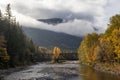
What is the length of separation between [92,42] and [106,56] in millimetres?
39695

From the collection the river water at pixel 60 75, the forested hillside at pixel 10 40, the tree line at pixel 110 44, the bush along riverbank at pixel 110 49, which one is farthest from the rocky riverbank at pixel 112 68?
the forested hillside at pixel 10 40

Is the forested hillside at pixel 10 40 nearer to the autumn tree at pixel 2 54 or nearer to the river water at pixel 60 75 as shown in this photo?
the autumn tree at pixel 2 54

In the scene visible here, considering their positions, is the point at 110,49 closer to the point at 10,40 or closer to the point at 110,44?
the point at 110,44

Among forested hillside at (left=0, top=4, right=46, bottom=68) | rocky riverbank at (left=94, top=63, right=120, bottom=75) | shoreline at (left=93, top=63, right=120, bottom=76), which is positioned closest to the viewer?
shoreline at (left=93, top=63, right=120, bottom=76)

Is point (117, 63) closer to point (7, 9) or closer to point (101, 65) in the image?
point (101, 65)

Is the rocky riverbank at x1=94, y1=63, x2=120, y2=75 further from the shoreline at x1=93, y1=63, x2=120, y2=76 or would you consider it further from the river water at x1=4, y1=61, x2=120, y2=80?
the river water at x1=4, y1=61, x2=120, y2=80

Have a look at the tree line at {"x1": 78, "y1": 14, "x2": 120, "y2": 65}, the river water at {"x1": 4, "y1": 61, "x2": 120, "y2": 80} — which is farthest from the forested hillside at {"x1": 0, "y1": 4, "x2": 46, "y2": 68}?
the tree line at {"x1": 78, "y1": 14, "x2": 120, "y2": 65}

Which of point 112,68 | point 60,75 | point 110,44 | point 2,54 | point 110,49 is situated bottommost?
point 60,75

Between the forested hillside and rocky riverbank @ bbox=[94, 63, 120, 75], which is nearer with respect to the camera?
rocky riverbank @ bbox=[94, 63, 120, 75]

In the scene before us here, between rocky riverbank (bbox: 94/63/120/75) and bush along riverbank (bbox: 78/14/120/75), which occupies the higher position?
bush along riverbank (bbox: 78/14/120/75)

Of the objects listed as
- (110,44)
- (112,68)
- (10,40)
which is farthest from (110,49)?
(10,40)

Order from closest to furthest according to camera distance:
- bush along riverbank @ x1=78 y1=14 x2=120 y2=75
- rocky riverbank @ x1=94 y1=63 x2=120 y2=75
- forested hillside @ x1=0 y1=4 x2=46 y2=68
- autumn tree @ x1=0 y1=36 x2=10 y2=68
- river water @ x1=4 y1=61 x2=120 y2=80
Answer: river water @ x1=4 y1=61 x2=120 y2=80, rocky riverbank @ x1=94 y1=63 x2=120 y2=75, bush along riverbank @ x1=78 y1=14 x2=120 y2=75, autumn tree @ x1=0 y1=36 x2=10 y2=68, forested hillside @ x1=0 y1=4 x2=46 y2=68

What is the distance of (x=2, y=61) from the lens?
10525 cm

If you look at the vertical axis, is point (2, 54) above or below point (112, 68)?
above
